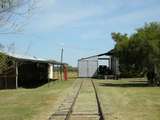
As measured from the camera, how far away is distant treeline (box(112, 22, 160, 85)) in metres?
41.9

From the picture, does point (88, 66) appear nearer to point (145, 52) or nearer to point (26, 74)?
point (26, 74)

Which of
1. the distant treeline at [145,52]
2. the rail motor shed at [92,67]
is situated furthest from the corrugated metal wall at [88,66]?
the distant treeline at [145,52]

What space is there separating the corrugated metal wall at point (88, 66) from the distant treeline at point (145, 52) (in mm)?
32335

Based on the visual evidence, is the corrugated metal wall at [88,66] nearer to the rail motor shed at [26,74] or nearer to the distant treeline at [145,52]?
the rail motor shed at [26,74]

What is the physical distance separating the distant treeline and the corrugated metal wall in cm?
3233

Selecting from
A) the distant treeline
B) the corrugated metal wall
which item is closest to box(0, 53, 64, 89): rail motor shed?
the distant treeline

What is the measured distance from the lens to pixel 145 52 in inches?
1666

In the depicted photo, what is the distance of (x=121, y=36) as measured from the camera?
6725 cm

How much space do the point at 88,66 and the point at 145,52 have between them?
37.0 metres

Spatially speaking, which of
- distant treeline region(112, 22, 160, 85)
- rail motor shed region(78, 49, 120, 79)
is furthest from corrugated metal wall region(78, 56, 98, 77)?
distant treeline region(112, 22, 160, 85)

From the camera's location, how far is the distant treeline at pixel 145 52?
138 feet

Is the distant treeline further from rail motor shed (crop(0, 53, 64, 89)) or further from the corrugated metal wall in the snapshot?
the corrugated metal wall

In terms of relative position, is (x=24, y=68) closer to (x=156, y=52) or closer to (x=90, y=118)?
(x=156, y=52)

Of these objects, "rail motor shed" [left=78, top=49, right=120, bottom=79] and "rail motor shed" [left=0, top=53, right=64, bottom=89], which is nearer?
"rail motor shed" [left=0, top=53, right=64, bottom=89]
